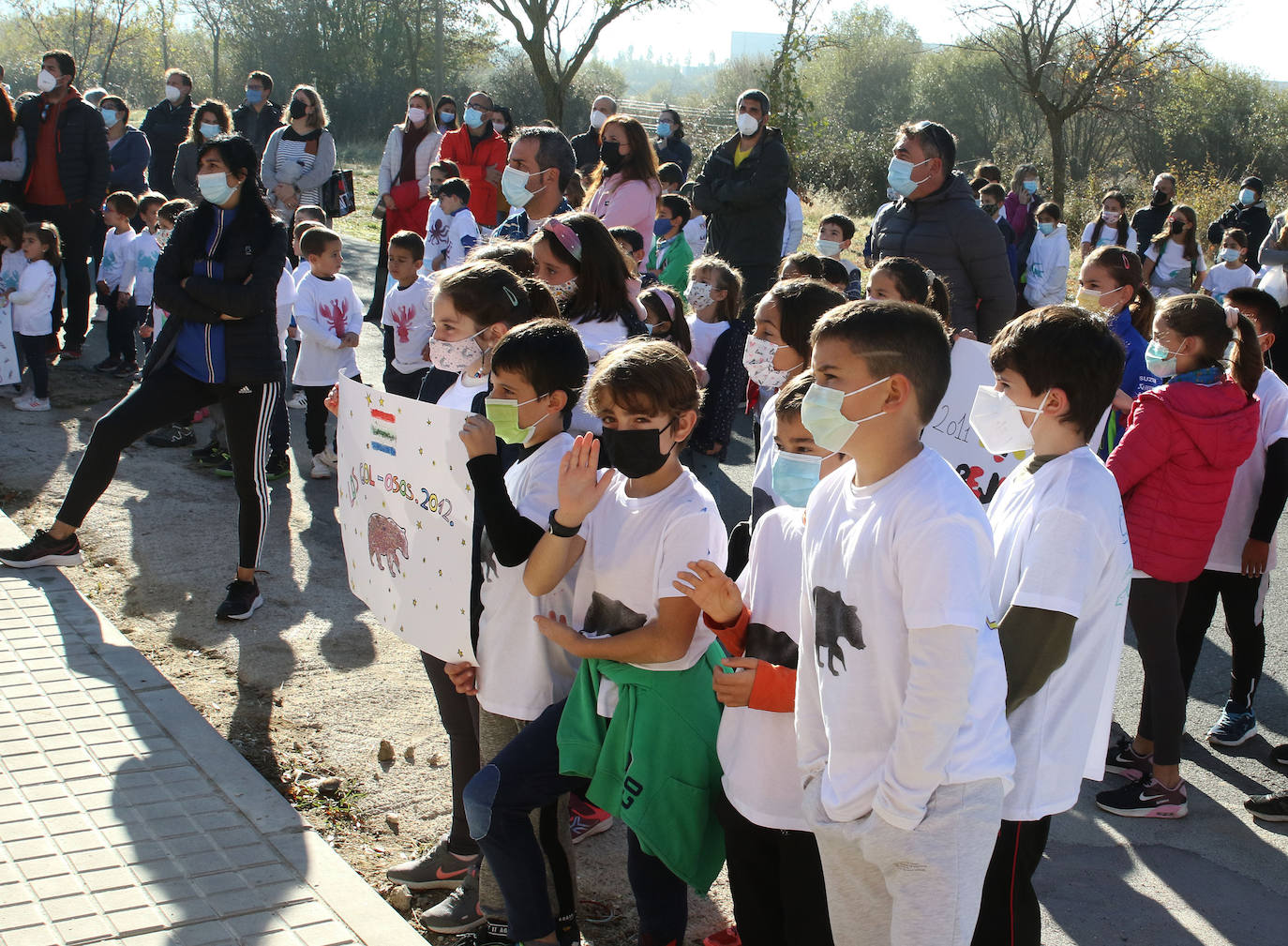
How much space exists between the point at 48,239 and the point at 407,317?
3734 millimetres

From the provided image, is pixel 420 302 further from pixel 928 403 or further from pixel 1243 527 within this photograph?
pixel 928 403

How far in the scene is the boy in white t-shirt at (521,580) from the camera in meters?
3.24

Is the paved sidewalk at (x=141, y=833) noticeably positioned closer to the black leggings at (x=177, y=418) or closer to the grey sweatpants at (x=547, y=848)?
the grey sweatpants at (x=547, y=848)

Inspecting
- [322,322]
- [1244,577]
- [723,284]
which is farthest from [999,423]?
[322,322]

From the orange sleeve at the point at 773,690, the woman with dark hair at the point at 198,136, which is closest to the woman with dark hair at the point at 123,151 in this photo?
the woman with dark hair at the point at 198,136

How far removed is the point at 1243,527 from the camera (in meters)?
5.08

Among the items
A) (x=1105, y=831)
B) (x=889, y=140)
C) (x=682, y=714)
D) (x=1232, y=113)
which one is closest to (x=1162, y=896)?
(x=1105, y=831)

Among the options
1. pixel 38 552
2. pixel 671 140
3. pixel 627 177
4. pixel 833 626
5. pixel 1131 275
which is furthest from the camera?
pixel 671 140

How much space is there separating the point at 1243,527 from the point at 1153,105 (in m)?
36.5

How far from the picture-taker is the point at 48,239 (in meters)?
9.26

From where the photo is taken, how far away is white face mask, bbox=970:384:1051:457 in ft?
9.89

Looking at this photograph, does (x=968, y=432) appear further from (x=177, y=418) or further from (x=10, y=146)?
(x=10, y=146)

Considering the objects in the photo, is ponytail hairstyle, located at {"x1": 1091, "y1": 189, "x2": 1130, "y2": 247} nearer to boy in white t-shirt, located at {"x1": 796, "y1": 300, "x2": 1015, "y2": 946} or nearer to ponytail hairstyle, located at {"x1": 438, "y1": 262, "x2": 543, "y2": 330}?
ponytail hairstyle, located at {"x1": 438, "y1": 262, "x2": 543, "y2": 330}

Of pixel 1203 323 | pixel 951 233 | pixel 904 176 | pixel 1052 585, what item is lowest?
pixel 1052 585
